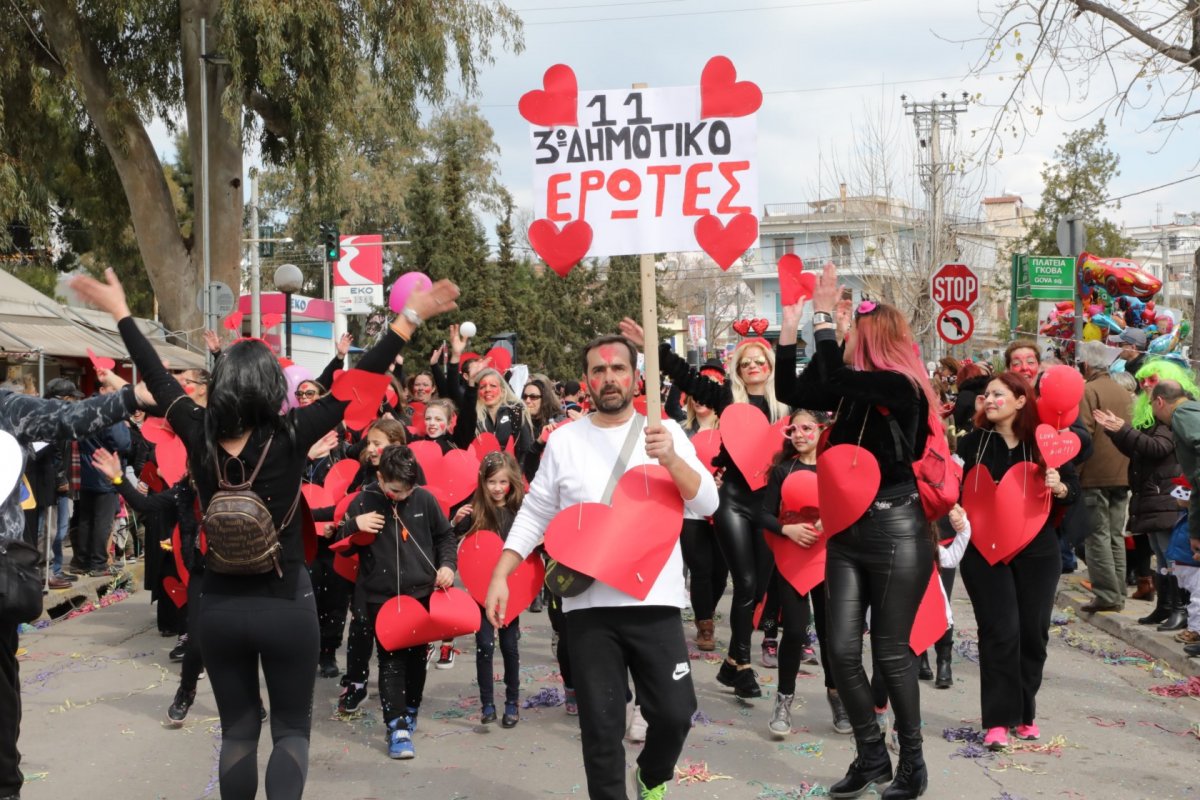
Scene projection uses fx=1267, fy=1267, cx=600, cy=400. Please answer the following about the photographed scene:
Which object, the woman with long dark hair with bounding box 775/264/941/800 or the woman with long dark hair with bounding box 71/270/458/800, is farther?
the woman with long dark hair with bounding box 775/264/941/800

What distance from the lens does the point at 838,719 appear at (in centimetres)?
644

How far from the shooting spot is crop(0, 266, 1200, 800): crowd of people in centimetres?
413

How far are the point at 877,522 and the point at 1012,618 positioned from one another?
4.40 ft

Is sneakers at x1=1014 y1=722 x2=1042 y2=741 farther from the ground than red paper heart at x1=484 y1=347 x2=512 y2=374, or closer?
closer

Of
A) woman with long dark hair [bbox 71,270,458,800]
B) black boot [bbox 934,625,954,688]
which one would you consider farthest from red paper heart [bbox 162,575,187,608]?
black boot [bbox 934,625,954,688]

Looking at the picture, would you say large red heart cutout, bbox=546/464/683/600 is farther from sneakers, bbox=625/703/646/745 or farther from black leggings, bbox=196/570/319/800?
sneakers, bbox=625/703/646/745

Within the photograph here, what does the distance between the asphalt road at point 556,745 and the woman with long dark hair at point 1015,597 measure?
0.23 metres

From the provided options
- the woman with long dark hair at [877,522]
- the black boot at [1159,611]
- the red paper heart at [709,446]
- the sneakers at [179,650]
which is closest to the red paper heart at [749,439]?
the red paper heart at [709,446]

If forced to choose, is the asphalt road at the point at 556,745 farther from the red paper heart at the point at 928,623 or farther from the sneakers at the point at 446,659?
the red paper heart at the point at 928,623

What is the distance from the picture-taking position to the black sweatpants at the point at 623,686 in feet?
13.8

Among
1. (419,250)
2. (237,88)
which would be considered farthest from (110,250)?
(419,250)

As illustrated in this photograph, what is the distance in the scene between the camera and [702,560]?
815 centimetres

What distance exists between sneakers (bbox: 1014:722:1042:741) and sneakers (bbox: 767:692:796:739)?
3.61 ft

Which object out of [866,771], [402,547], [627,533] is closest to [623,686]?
[627,533]
